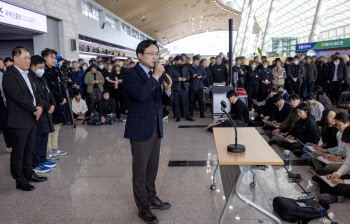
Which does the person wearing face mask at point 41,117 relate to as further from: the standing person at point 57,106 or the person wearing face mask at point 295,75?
the person wearing face mask at point 295,75

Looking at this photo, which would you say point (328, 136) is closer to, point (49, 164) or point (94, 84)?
point (49, 164)

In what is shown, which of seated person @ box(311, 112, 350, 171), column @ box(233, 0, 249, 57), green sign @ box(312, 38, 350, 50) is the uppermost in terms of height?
column @ box(233, 0, 249, 57)

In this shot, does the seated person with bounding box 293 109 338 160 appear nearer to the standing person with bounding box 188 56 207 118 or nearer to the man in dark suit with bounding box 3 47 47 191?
the man in dark suit with bounding box 3 47 47 191

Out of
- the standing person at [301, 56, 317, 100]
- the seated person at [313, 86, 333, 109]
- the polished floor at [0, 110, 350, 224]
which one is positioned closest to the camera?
the polished floor at [0, 110, 350, 224]

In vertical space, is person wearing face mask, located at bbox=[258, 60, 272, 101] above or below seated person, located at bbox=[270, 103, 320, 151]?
above

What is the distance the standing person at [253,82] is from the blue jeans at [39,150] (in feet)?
22.4

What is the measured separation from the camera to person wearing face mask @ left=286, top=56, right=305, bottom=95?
30.2 feet

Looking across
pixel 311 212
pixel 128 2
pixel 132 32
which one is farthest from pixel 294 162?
pixel 132 32

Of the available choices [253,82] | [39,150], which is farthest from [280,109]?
[39,150]

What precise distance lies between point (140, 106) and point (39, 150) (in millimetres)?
2531

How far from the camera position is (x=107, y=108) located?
802cm

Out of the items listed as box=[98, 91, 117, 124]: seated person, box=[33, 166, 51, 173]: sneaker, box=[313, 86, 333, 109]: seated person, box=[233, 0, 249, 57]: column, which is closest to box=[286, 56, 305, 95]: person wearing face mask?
box=[313, 86, 333, 109]: seated person

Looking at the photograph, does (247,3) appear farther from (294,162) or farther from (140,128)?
(140,128)

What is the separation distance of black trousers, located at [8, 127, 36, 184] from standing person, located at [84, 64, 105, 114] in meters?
5.01
